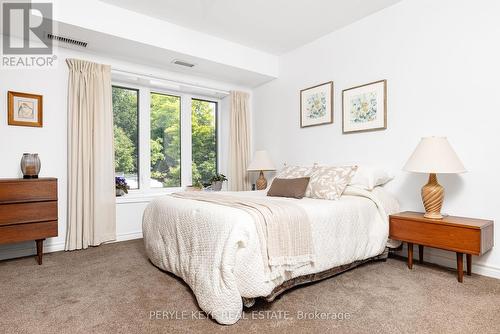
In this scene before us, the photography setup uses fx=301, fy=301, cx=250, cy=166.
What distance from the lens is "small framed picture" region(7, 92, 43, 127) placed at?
3.05 m

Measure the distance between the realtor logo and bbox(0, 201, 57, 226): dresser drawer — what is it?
4.87ft

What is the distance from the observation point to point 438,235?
2.37 meters

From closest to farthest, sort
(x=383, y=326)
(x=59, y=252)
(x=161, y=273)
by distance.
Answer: (x=383, y=326) < (x=161, y=273) < (x=59, y=252)

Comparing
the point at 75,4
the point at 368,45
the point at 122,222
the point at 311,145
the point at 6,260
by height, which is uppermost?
the point at 75,4

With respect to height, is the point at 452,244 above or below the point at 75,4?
below

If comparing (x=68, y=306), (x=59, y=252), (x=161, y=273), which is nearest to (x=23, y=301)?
(x=68, y=306)

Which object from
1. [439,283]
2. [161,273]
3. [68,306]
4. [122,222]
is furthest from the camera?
[122,222]

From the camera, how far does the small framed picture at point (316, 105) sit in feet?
12.2

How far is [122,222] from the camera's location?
3.79m

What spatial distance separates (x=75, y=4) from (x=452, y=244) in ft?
12.8

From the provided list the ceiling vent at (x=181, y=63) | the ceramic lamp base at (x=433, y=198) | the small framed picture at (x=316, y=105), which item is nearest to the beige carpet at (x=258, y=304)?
the ceramic lamp base at (x=433, y=198)

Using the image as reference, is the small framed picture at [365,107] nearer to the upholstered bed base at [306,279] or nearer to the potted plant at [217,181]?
the upholstered bed base at [306,279]

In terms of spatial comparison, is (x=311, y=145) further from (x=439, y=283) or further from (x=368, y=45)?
(x=439, y=283)

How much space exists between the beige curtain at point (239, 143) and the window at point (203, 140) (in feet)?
1.36
